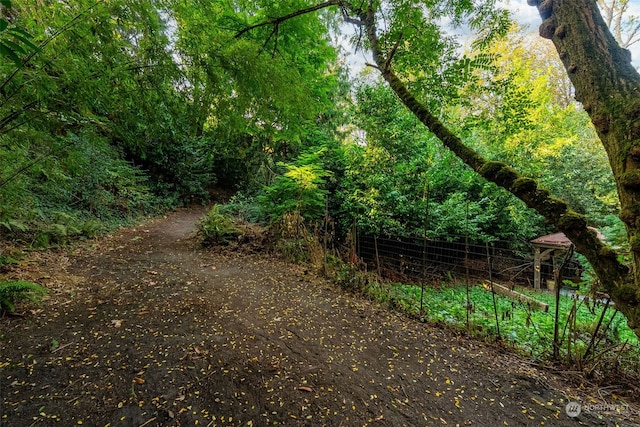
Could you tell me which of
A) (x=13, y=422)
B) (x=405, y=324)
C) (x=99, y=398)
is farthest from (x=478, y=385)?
(x=13, y=422)

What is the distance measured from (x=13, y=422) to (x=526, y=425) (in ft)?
9.56

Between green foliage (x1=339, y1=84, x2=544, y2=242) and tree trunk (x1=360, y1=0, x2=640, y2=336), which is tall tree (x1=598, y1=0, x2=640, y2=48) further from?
tree trunk (x1=360, y1=0, x2=640, y2=336)

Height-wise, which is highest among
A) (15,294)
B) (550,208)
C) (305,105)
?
(305,105)

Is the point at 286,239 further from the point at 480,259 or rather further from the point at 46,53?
the point at 480,259

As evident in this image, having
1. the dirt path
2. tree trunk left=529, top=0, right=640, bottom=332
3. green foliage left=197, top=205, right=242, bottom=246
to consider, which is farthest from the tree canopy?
the dirt path

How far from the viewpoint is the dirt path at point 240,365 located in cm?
161

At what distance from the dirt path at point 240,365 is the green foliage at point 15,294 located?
0.48 feet

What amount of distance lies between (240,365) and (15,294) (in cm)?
227

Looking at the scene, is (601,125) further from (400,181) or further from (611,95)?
(400,181)

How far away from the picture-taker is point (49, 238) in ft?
13.4

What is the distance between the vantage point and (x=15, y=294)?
8.02ft

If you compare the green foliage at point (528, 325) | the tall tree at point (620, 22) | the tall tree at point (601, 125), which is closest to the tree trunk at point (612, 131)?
the tall tree at point (601, 125)

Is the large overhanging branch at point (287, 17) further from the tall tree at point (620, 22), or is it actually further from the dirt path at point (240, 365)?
the tall tree at point (620, 22)

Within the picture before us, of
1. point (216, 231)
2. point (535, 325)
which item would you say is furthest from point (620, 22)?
point (216, 231)
